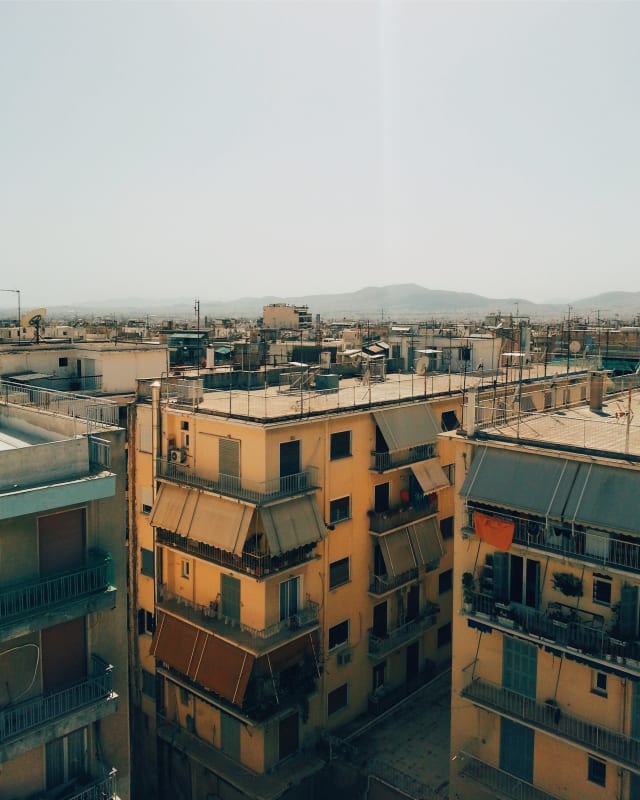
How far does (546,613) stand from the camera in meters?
18.0

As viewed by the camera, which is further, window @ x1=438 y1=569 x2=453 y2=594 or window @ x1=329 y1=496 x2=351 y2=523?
window @ x1=438 y1=569 x2=453 y2=594

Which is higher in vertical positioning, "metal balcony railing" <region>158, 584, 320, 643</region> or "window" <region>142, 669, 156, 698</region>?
"metal balcony railing" <region>158, 584, 320, 643</region>

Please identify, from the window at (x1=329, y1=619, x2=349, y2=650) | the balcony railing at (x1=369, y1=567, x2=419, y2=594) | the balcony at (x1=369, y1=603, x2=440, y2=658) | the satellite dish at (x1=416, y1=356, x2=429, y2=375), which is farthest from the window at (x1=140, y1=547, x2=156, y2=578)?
the satellite dish at (x1=416, y1=356, x2=429, y2=375)

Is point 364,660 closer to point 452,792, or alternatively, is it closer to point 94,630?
point 452,792

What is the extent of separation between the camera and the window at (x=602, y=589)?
680 inches

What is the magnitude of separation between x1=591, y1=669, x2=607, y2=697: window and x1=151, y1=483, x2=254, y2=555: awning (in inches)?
433

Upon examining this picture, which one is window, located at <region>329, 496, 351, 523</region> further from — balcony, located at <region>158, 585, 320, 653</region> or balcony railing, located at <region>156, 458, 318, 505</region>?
balcony, located at <region>158, 585, 320, 653</region>

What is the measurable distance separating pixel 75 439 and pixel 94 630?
413cm

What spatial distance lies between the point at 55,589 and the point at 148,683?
16166mm

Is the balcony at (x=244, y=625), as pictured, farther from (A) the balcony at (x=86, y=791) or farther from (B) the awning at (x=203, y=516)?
(A) the balcony at (x=86, y=791)

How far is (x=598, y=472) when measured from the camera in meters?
17.1

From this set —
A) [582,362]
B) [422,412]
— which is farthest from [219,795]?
[582,362]

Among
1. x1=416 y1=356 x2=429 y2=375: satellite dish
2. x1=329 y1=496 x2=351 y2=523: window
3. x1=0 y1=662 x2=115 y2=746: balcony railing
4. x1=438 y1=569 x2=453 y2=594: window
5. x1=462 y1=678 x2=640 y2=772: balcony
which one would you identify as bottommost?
x1=438 y1=569 x2=453 y2=594: window

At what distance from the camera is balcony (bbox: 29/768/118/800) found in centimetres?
1422
